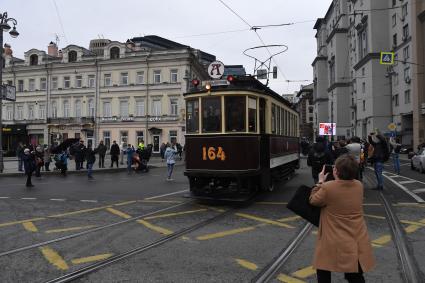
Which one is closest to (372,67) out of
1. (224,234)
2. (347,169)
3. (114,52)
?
(114,52)

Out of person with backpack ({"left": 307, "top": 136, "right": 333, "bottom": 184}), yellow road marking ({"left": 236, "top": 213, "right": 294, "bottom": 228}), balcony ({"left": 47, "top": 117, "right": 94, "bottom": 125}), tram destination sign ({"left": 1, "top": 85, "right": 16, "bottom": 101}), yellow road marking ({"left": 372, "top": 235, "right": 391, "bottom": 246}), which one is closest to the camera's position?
yellow road marking ({"left": 372, "top": 235, "right": 391, "bottom": 246})

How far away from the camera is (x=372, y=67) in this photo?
188 feet

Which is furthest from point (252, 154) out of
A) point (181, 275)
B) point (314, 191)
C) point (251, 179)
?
point (314, 191)

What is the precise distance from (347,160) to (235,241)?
3.57 m

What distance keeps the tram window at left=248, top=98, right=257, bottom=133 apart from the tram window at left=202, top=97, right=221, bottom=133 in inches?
30.7

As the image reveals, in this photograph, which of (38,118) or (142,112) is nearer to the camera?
(142,112)

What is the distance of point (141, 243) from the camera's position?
7.01 metres

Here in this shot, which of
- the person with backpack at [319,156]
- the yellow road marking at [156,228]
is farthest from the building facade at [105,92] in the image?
the yellow road marking at [156,228]

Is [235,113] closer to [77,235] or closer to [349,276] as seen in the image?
[77,235]

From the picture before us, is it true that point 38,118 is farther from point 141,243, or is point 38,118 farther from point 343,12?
point 141,243

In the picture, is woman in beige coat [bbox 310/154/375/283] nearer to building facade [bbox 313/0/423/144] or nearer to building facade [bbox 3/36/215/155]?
building facade [bbox 313/0/423/144]

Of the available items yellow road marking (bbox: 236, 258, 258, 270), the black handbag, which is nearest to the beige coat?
the black handbag

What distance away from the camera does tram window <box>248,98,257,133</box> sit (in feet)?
37.4

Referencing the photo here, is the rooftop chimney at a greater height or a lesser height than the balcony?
greater
